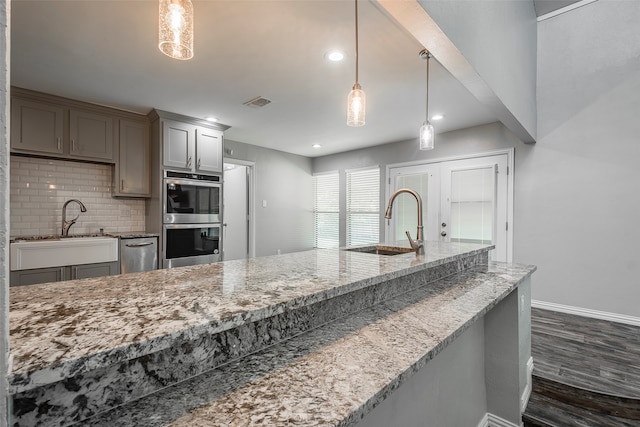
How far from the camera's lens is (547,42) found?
351 centimetres

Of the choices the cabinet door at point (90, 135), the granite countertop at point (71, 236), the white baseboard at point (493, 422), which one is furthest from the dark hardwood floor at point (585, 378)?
the cabinet door at point (90, 135)

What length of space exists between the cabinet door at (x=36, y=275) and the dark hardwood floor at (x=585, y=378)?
4.03 m

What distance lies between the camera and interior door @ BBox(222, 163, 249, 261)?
5518 mm

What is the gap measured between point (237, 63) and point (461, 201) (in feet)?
11.5

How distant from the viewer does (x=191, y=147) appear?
3904 millimetres

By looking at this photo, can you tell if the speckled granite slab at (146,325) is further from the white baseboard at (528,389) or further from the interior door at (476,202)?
the interior door at (476,202)

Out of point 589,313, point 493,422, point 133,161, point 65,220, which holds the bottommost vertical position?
point 493,422

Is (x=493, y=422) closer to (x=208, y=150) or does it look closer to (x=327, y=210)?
(x=208, y=150)

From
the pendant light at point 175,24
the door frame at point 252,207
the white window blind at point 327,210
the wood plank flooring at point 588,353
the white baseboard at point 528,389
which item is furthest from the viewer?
the white window blind at point 327,210

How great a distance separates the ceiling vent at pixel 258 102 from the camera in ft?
10.9

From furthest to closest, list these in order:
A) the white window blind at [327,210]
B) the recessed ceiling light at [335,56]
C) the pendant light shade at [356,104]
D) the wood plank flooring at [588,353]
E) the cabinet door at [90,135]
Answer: the white window blind at [327,210], the cabinet door at [90,135], the recessed ceiling light at [335,56], the wood plank flooring at [588,353], the pendant light shade at [356,104]

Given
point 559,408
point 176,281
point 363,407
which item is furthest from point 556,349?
point 176,281

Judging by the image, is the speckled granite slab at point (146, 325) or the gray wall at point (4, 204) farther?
the speckled granite slab at point (146, 325)

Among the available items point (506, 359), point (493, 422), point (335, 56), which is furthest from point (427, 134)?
point (493, 422)
